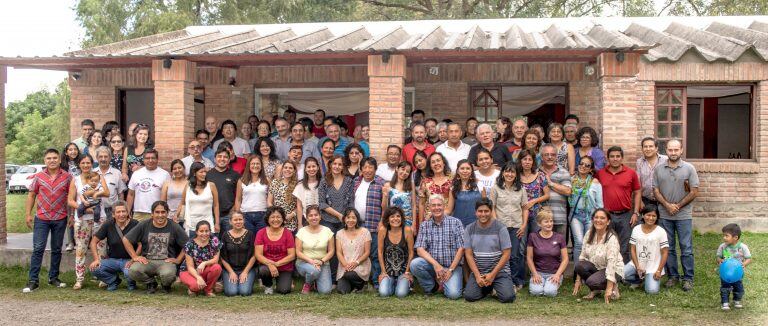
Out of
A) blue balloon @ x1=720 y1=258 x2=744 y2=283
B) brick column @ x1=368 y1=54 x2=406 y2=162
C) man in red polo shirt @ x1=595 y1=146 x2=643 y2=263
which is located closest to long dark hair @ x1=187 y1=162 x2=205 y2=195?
brick column @ x1=368 y1=54 x2=406 y2=162

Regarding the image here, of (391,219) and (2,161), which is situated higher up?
(2,161)

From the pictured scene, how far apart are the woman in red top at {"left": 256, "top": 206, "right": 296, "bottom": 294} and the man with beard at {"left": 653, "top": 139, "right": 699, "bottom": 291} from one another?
402 cm

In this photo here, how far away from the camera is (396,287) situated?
850 cm

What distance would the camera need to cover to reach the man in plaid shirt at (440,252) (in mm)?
8352

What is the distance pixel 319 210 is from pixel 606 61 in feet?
12.8

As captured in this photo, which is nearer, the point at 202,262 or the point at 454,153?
the point at 202,262

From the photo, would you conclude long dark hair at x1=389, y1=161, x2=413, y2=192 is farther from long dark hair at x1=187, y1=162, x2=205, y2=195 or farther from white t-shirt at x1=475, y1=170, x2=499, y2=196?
long dark hair at x1=187, y1=162, x2=205, y2=195

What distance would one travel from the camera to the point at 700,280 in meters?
8.89

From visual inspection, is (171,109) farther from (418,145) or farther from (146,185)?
(418,145)

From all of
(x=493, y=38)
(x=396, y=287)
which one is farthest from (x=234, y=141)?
(x=493, y=38)

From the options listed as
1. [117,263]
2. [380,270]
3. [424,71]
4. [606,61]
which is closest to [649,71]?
[606,61]

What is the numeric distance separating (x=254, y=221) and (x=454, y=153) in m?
2.39

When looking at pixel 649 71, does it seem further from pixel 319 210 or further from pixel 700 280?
pixel 319 210

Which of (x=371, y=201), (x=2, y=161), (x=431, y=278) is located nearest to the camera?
(x=431, y=278)
